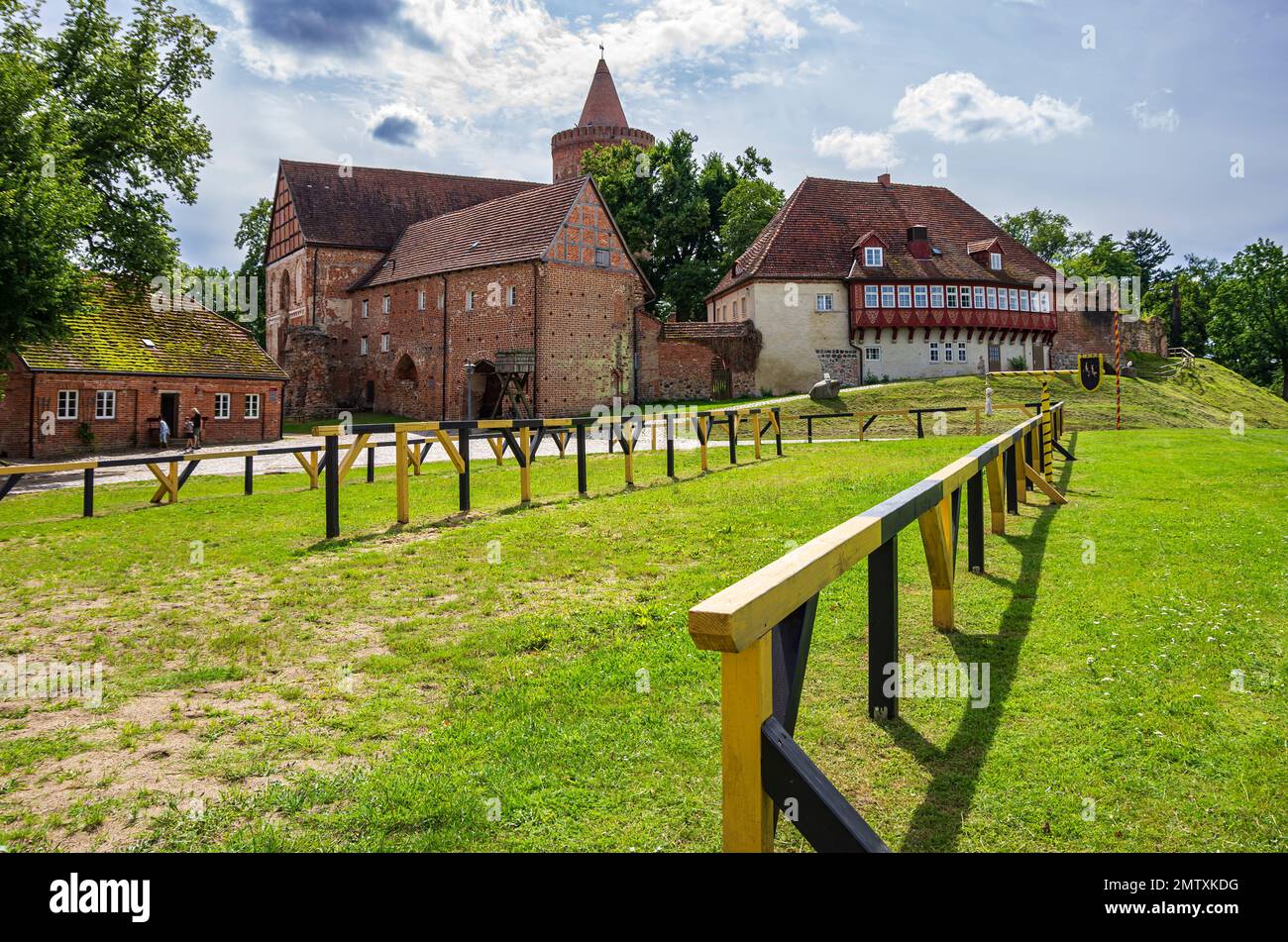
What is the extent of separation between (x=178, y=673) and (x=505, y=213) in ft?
133

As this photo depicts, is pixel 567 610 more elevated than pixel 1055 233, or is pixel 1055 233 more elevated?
pixel 1055 233

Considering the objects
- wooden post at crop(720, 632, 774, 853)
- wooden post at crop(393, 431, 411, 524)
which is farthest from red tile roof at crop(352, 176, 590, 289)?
wooden post at crop(720, 632, 774, 853)

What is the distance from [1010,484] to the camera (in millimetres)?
9562

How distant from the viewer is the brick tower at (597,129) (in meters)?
60.5

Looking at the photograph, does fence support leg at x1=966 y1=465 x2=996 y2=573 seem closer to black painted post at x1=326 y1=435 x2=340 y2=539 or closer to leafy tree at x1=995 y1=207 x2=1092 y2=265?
black painted post at x1=326 y1=435 x2=340 y2=539

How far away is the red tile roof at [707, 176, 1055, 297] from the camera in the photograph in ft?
148

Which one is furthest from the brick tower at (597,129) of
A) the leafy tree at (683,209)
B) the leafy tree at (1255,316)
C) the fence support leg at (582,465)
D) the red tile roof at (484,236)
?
the fence support leg at (582,465)

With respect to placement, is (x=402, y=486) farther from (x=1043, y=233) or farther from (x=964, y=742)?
(x=1043, y=233)

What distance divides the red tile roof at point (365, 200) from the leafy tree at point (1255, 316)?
5487 cm

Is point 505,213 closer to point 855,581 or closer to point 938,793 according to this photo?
point 855,581

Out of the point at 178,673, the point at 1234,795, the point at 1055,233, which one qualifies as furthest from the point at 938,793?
the point at 1055,233

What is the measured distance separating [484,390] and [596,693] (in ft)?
133

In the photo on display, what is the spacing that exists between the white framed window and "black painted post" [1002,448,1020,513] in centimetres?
3151

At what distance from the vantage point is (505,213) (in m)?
43.0
